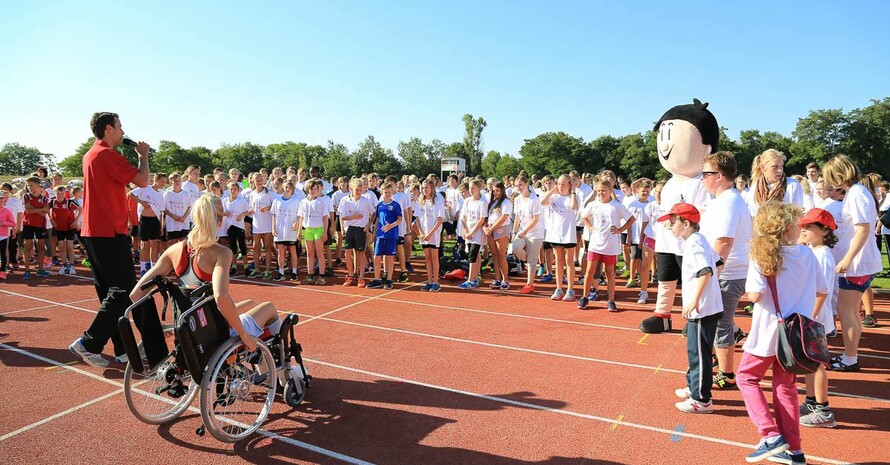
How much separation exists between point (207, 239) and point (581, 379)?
3.67 meters

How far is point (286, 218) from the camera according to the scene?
1027cm

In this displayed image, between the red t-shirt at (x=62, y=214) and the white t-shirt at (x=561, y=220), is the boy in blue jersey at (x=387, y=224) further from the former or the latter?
the red t-shirt at (x=62, y=214)

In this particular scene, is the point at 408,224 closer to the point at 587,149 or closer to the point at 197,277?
the point at 197,277

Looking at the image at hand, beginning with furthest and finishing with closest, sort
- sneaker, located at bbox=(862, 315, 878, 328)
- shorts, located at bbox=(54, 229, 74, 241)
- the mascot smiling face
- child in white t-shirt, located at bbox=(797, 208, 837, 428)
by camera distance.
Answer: shorts, located at bbox=(54, 229, 74, 241) → sneaker, located at bbox=(862, 315, 878, 328) → the mascot smiling face → child in white t-shirt, located at bbox=(797, 208, 837, 428)

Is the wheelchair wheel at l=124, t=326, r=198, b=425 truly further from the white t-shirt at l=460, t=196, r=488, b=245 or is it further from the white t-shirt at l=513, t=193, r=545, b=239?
the white t-shirt at l=513, t=193, r=545, b=239

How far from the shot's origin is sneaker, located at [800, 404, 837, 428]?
3916 mm

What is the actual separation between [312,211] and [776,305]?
8155 mm

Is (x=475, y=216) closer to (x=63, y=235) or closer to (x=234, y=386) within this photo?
(x=234, y=386)

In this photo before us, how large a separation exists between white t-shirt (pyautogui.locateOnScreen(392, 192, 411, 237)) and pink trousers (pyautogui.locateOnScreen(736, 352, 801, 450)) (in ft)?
24.9

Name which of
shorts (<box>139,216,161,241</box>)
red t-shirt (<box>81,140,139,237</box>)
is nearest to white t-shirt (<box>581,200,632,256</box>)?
red t-shirt (<box>81,140,139,237</box>)

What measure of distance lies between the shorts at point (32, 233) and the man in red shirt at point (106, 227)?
24.1 feet

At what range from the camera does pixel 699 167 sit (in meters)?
6.48

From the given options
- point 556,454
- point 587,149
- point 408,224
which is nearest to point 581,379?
point 556,454

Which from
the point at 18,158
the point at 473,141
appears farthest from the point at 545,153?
the point at 18,158
